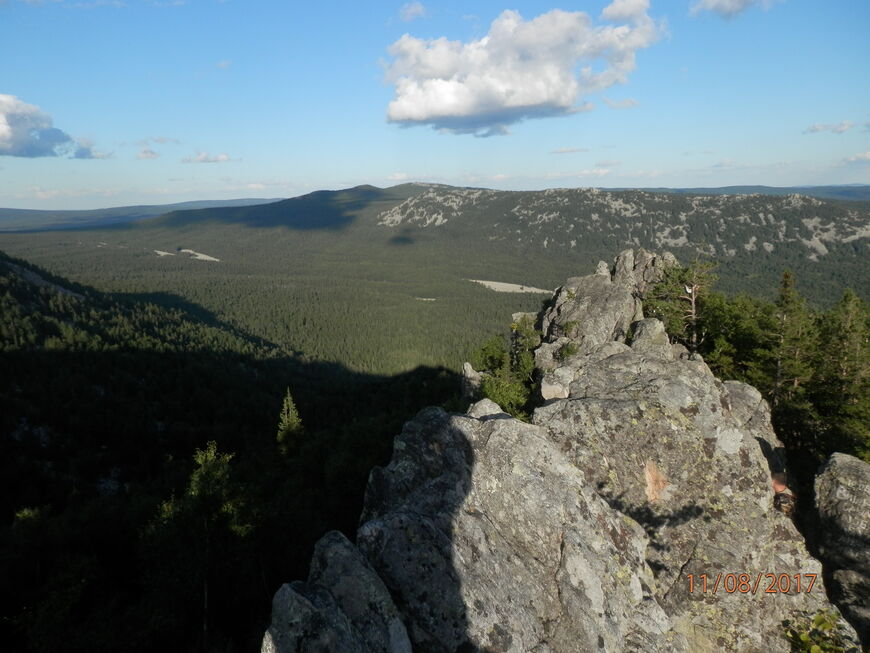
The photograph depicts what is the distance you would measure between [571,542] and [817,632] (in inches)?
386

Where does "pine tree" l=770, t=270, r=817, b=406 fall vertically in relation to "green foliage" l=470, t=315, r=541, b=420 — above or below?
above

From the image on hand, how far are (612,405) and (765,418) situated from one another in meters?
11.6

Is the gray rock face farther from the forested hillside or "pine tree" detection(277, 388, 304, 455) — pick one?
"pine tree" detection(277, 388, 304, 455)

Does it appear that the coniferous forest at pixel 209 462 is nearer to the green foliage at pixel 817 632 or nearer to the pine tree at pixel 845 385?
the pine tree at pixel 845 385

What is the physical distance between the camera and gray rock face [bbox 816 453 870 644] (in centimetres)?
1605

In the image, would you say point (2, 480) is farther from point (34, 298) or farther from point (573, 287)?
point (34, 298)

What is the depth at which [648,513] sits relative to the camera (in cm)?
1780

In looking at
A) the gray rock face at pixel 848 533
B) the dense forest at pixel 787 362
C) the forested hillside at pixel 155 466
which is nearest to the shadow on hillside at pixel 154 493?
the forested hillside at pixel 155 466

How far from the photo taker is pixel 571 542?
15.0 m

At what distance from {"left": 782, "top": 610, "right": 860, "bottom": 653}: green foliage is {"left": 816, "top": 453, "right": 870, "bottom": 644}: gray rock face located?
40.4 inches
